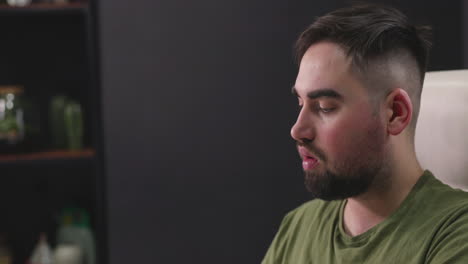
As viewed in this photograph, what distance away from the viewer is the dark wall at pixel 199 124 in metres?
2.40

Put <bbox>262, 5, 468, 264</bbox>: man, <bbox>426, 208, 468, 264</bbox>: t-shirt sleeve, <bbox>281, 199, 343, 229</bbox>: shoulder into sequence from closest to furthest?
1. <bbox>426, 208, 468, 264</bbox>: t-shirt sleeve
2. <bbox>262, 5, 468, 264</bbox>: man
3. <bbox>281, 199, 343, 229</bbox>: shoulder

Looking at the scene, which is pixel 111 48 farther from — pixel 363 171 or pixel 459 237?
pixel 459 237

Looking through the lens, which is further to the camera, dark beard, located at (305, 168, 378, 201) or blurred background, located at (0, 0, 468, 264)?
blurred background, located at (0, 0, 468, 264)

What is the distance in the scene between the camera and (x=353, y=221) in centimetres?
127

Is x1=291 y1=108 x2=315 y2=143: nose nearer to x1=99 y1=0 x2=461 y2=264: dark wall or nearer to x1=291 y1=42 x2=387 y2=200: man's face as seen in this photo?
x1=291 y1=42 x2=387 y2=200: man's face

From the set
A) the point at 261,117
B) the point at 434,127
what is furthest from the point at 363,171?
the point at 261,117

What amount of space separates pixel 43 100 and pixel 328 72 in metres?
1.66

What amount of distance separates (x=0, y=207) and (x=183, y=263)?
749 millimetres

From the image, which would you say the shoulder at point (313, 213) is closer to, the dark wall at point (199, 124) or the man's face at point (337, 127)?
the man's face at point (337, 127)

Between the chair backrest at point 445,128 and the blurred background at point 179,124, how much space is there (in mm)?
1118

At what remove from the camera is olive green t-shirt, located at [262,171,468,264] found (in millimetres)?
1082

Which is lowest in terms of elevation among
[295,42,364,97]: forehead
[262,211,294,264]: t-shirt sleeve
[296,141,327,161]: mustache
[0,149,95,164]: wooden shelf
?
[0,149,95,164]: wooden shelf

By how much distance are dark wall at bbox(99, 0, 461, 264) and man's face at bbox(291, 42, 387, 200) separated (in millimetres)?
1222

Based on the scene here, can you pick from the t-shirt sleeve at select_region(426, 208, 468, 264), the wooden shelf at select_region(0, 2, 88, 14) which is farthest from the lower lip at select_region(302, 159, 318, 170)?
the wooden shelf at select_region(0, 2, 88, 14)
